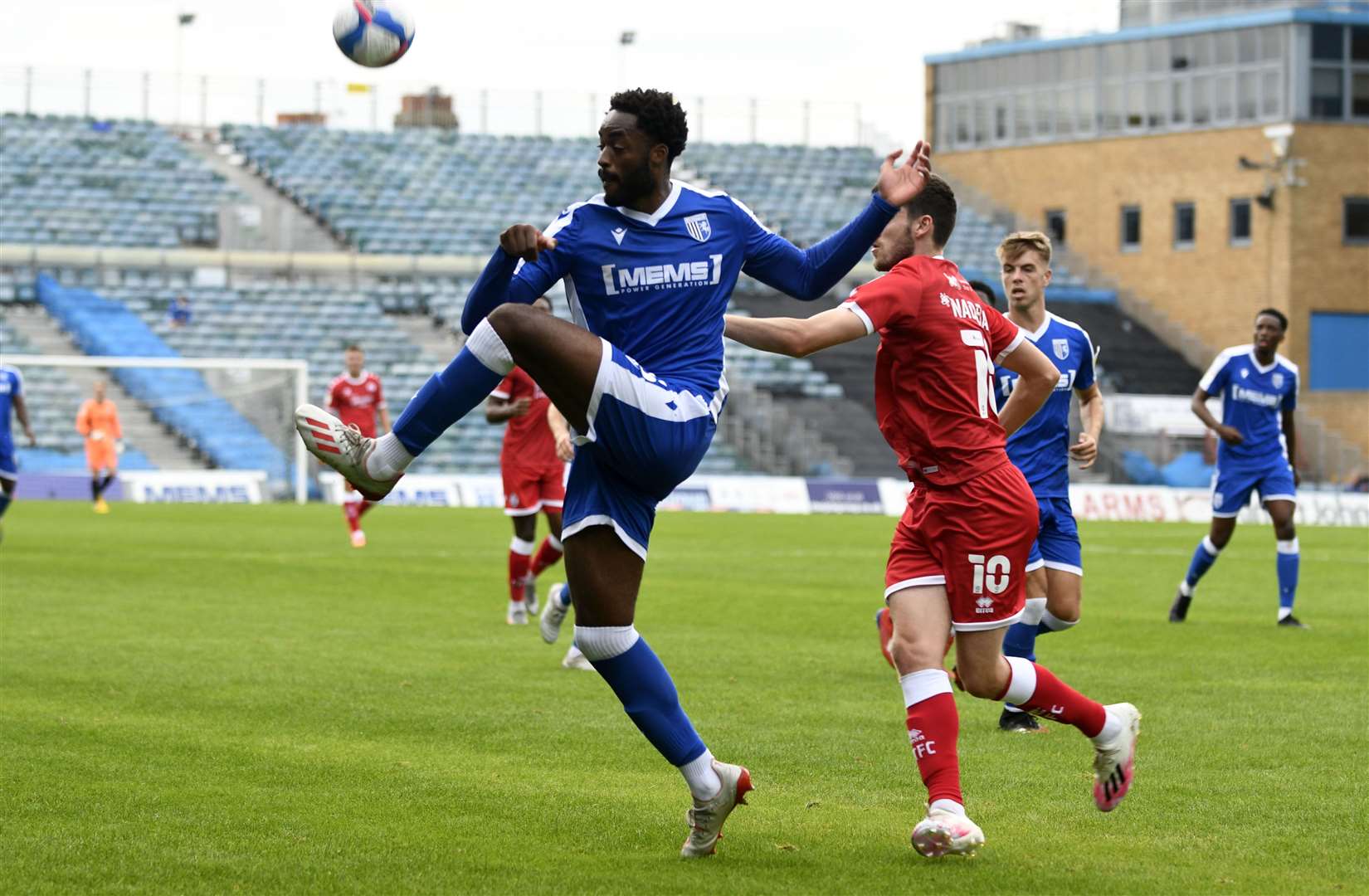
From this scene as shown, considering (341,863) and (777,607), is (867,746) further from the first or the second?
(777,607)

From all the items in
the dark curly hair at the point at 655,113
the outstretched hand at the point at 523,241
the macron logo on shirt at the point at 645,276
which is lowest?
the macron logo on shirt at the point at 645,276

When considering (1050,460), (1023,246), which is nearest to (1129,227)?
(1050,460)

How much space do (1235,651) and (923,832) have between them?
802 cm

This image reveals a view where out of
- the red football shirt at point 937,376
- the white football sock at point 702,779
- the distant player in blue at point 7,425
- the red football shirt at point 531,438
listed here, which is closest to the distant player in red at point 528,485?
the red football shirt at point 531,438

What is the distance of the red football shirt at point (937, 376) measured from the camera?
21.3 ft

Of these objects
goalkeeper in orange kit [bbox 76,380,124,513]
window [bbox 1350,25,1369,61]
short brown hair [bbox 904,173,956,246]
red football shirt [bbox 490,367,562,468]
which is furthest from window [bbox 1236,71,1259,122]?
short brown hair [bbox 904,173,956,246]

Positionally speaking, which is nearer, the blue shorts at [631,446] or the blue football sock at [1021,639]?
the blue shorts at [631,446]

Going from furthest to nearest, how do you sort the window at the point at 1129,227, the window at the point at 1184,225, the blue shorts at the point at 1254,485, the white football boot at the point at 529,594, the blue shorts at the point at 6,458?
the window at the point at 1129,227, the window at the point at 1184,225, the blue shorts at the point at 6,458, the blue shorts at the point at 1254,485, the white football boot at the point at 529,594

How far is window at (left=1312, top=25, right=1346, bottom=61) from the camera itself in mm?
49906

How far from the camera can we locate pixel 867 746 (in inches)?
347

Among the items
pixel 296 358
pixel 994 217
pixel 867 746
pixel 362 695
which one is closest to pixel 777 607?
pixel 362 695

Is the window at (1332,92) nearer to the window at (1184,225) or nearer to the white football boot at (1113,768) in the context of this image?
the window at (1184,225)

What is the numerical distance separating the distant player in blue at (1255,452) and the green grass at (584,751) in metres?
0.56

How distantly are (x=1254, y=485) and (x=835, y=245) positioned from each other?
33.1 feet
